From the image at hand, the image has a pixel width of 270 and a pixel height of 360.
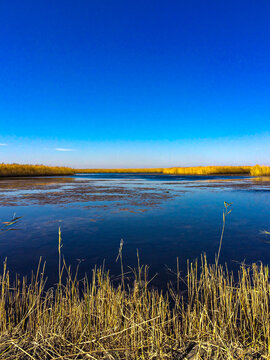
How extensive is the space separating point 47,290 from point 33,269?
1018mm

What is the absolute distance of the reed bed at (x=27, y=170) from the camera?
41.6 m

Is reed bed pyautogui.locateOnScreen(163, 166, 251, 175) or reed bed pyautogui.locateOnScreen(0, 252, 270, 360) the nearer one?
reed bed pyautogui.locateOnScreen(0, 252, 270, 360)

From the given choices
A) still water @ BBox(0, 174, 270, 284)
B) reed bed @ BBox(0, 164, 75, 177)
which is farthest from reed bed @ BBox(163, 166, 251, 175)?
still water @ BBox(0, 174, 270, 284)

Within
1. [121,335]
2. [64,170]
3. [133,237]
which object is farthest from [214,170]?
[121,335]

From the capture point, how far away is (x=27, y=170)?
45312mm

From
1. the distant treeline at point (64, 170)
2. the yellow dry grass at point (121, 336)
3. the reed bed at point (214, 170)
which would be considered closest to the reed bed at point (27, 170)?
the distant treeline at point (64, 170)

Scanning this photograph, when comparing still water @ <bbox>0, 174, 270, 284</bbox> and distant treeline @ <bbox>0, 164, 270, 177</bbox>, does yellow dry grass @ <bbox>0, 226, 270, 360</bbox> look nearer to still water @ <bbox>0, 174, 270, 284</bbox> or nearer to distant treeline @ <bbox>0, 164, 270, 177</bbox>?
still water @ <bbox>0, 174, 270, 284</bbox>

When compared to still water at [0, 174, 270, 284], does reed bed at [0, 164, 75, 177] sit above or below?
above

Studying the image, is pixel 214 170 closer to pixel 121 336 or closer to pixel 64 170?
pixel 64 170

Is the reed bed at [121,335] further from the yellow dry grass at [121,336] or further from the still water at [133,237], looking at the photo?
the still water at [133,237]

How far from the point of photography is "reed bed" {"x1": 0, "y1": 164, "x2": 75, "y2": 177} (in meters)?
41.6

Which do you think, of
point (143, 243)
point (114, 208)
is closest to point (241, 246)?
point (143, 243)

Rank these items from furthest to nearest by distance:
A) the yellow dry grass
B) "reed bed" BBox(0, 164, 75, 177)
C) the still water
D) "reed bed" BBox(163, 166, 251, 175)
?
1. "reed bed" BBox(163, 166, 251, 175)
2. "reed bed" BBox(0, 164, 75, 177)
3. the still water
4. the yellow dry grass

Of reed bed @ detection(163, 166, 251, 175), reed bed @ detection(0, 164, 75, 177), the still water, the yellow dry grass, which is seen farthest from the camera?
reed bed @ detection(163, 166, 251, 175)
